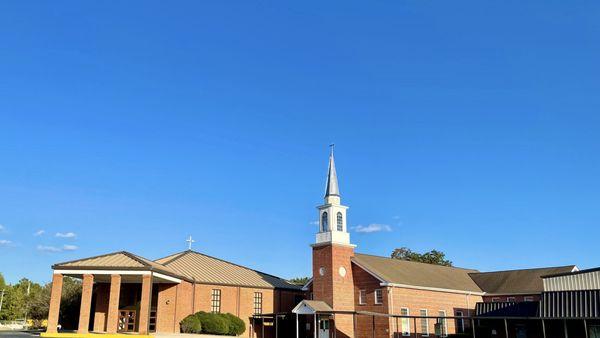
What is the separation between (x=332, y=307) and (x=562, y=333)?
15.7 m

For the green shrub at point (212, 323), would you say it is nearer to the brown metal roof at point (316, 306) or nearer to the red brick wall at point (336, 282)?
the brown metal roof at point (316, 306)

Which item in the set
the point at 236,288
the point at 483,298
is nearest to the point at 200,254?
the point at 236,288

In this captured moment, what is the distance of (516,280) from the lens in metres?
49.7

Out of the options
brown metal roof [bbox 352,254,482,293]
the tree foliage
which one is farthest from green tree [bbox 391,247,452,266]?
the tree foliage

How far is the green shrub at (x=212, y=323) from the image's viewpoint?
42.5 metres

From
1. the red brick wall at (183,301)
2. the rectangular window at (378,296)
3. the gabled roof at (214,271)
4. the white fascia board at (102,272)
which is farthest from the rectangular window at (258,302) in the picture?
the white fascia board at (102,272)

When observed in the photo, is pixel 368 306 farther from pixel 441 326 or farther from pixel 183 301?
pixel 183 301

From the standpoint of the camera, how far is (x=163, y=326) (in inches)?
1658

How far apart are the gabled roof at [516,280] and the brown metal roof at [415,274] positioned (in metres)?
1.23

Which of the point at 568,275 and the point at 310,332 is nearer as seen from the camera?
the point at 568,275

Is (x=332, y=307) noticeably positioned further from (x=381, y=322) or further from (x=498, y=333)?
(x=498, y=333)

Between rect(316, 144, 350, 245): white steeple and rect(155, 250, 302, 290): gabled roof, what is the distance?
965 cm

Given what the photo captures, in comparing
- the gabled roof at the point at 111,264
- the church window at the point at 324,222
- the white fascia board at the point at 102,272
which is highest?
the church window at the point at 324,222

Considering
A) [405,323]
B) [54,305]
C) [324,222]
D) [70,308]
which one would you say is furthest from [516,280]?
[70,308]
